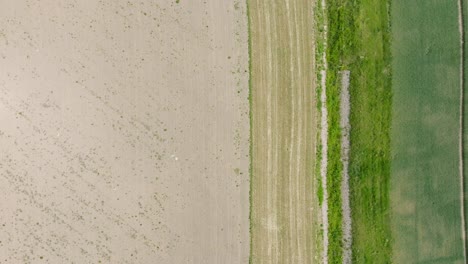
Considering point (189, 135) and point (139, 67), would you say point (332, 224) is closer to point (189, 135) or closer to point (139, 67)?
point (189, 135)

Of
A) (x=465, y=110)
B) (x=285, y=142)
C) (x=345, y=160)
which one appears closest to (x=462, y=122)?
(x=465, y=110)

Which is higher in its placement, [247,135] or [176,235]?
[247,135]

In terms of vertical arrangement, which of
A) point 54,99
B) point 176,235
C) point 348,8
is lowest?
point 176,235

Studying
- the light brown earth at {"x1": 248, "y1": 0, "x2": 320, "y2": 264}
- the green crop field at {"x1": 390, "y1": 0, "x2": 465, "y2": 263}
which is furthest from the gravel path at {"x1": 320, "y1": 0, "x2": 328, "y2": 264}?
the green crop field at {"x1": 390, "y1": 0, "x2": 465, "y2": 263}

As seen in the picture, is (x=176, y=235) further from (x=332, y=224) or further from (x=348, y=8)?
(x=348, y=8)

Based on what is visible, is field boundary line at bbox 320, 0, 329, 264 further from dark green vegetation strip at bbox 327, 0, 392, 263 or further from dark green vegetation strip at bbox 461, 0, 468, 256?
dark green vegetation strip at bbox 461, 0, 468, 256

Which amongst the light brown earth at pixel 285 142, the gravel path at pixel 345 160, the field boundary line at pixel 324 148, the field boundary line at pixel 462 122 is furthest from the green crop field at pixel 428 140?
the light brown earth at pixel 285 142

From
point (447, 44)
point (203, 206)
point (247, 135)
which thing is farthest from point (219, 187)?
point (447, 44)
